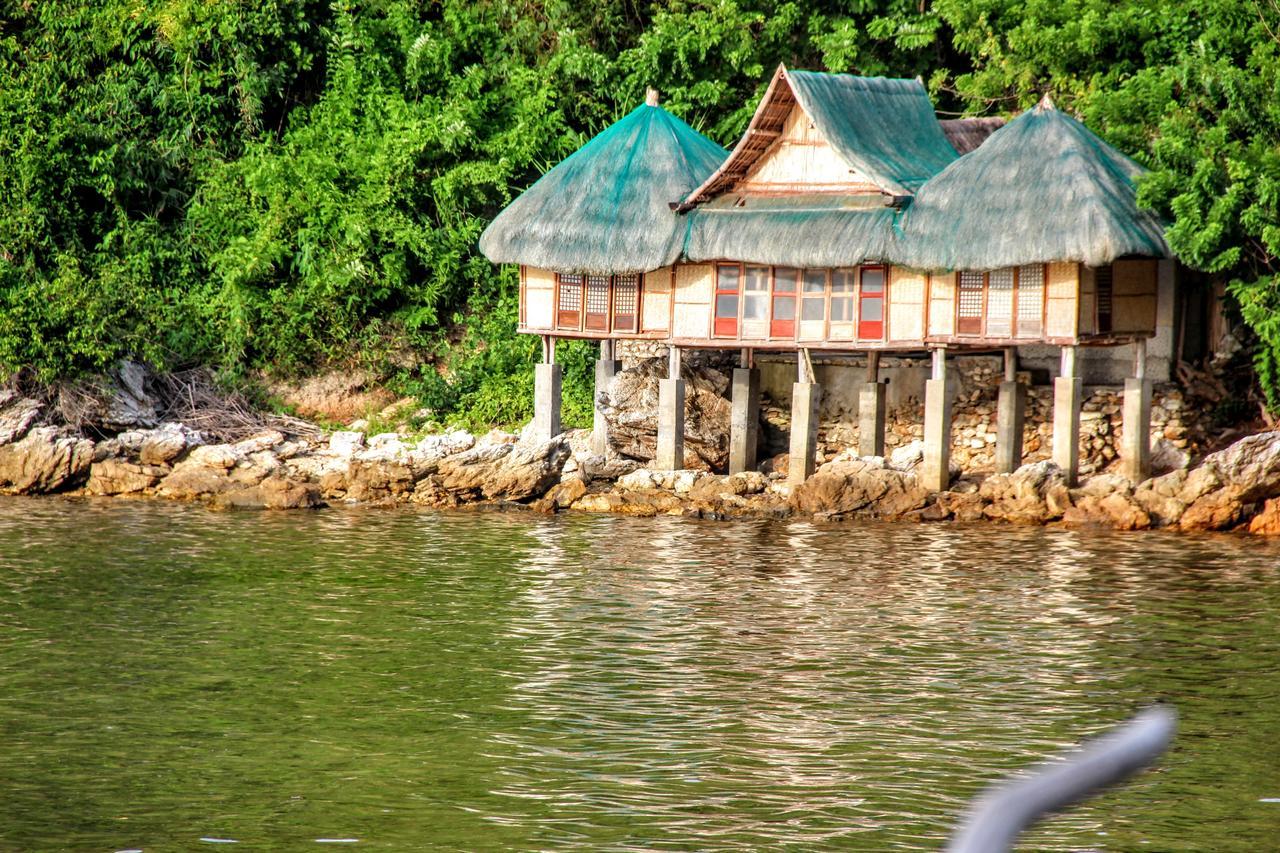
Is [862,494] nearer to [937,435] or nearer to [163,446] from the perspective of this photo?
[937,435]

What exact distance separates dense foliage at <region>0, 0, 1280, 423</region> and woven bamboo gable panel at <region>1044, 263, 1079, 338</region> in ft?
17.1

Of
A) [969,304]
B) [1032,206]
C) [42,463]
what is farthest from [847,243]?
[42,463]

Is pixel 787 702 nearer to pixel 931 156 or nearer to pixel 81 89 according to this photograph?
pixel 931 156

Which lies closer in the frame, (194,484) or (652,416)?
(194,484)

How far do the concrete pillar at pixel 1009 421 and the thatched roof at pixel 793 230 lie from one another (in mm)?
2631

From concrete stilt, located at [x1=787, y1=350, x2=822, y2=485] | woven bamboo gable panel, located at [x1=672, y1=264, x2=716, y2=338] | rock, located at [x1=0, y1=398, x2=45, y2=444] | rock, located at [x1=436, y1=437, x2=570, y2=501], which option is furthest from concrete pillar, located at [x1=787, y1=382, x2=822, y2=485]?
rock, located at [x1=0, y1=398, x2=45, y2=444]

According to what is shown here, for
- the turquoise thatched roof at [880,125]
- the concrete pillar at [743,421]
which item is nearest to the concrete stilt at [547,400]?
the concrete pillar at [743,421]

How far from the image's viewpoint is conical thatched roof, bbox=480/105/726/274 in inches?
979

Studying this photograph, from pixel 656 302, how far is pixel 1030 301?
18.9 feet

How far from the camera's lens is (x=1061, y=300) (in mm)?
22641

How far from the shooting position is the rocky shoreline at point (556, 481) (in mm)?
21578

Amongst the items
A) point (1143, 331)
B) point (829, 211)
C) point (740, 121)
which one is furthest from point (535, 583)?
point (740, 121)

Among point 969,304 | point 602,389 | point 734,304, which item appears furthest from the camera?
point 602,389

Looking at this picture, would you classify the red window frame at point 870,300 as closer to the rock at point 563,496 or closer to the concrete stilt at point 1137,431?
the concrete stilt at point 1137,431
